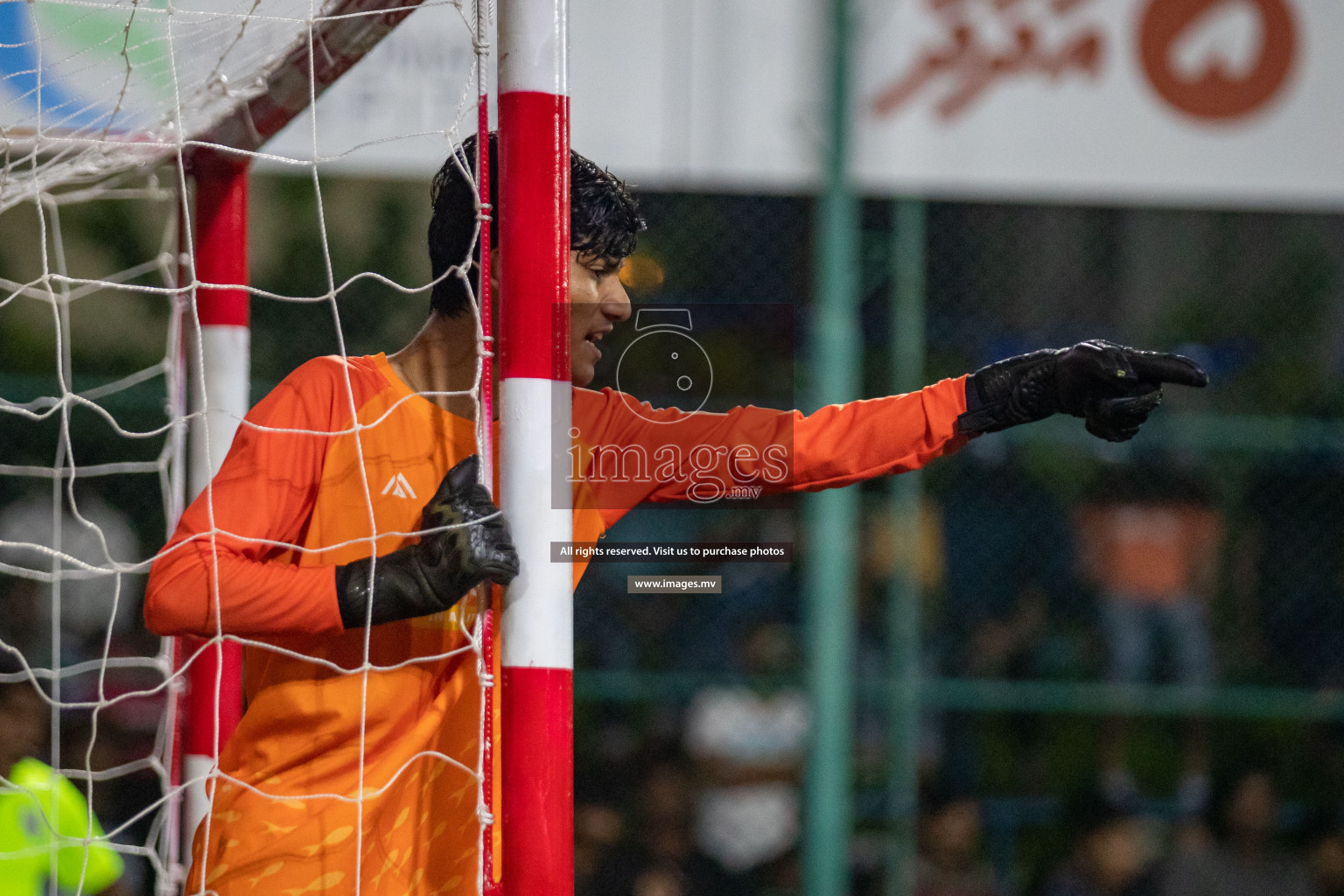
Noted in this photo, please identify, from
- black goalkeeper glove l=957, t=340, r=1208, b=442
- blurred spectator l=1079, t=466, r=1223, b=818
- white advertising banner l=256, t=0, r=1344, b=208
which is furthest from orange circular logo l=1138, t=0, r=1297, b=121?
black goalkeeper glove l=957, t=340, r=1208, b=442

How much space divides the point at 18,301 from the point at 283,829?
3.36 meters

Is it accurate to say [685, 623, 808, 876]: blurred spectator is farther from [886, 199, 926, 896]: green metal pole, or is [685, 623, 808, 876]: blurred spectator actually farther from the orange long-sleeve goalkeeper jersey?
the orange long-sleeve goalkeeper jersey

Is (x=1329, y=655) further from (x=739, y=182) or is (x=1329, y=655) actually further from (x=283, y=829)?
(x=283, y=829)

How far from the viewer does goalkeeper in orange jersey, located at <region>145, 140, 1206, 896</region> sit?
1.36 meters

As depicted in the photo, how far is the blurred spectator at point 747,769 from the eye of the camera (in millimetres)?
3641

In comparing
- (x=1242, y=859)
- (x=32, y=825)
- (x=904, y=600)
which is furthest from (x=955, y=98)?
(x=32, y=825)

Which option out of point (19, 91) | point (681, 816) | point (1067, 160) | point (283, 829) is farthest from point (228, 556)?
point (1067, 160)

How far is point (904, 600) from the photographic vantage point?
366 centimetres

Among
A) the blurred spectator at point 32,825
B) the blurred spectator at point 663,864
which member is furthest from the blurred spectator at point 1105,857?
the blurred spectator at point 32,825

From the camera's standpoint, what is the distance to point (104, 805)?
3.72 meters

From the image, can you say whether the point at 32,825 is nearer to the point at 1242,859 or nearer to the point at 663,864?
the point at 663,864

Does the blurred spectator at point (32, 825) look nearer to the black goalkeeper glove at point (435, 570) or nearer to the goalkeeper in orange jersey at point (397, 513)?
the goalkeeper in orange jersey at point (397, 513)

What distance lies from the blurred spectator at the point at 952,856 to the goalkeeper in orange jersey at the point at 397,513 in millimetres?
2510

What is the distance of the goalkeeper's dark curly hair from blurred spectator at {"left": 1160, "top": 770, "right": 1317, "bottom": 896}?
3038 mm
